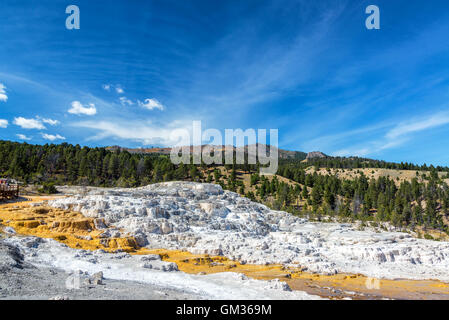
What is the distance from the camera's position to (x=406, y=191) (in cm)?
8844

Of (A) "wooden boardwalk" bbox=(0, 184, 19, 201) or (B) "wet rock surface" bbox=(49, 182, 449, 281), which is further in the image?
(A) "wooden boardwalk" bbox=(0, 184, 19, 201)

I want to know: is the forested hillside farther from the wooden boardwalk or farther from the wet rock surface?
the wet rock surface

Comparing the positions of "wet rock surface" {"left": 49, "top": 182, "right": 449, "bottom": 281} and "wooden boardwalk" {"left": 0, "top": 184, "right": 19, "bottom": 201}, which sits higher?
"wooden boardwalk" {"left": 0, "top": 184, "right": 19, "bottom": 201}

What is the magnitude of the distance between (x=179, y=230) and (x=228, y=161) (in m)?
85.0

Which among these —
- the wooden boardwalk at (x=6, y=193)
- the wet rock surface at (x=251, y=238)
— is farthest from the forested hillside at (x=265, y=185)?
the wet rock surface at (x=251, y=238)

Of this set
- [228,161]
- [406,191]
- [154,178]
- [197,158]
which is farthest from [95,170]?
[406,191]

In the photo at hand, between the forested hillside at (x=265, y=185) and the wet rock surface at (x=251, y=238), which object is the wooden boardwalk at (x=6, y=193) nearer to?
the wet rock surface at (x=251, y=238)

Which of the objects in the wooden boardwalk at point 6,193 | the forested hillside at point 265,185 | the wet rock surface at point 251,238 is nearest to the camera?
the wet rock surface at point 251,238

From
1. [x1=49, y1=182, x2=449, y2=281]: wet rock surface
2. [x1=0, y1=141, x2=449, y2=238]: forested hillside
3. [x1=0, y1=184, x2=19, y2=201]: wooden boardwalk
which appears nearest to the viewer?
[x1=49, y1=182, x2=449, y2=281]: wet rock surface

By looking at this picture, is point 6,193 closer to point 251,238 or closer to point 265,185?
point 251,238

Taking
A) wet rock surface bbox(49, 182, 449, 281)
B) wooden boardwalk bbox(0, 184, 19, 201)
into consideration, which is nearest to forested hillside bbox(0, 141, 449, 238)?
wooden boardwalk bbox(0, 184, 19, 201)

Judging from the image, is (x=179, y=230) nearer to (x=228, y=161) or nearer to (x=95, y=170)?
(x=95, y=170)
